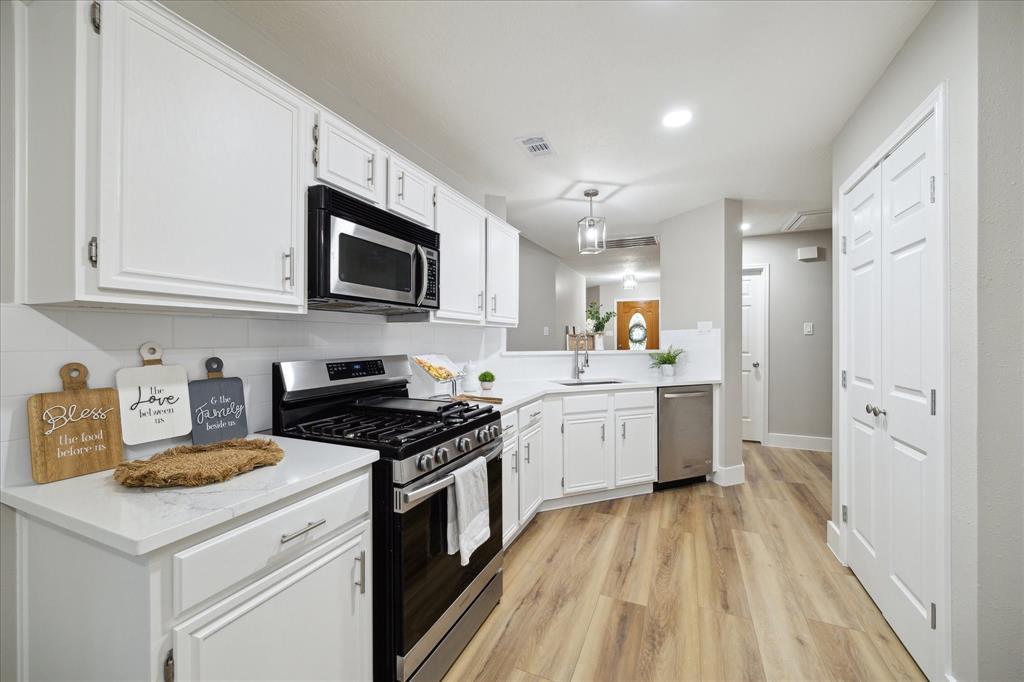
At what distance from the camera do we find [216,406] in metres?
1.50

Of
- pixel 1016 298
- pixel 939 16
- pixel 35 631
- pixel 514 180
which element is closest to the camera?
pixel 35 631

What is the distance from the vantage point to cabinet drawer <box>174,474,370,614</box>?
34.5 inches

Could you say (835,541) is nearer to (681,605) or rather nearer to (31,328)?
(681,605)

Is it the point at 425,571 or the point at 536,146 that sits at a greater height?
the point at 536,146

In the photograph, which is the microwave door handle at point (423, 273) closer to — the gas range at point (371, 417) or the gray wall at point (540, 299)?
the gas range at point (371, 417)

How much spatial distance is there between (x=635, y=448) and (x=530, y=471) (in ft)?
3.63

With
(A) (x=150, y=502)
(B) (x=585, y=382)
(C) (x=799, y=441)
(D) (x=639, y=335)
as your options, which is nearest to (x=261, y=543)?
(A) (x=150, y=502)

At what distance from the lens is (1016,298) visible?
1.32 m

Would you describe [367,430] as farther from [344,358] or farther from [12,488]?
[12,488]

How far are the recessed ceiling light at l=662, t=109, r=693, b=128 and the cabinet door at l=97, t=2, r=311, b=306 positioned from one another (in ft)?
6.26

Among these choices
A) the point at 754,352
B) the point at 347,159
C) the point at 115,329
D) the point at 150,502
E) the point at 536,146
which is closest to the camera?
the point at 150,502

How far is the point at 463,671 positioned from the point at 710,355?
10.7 ft

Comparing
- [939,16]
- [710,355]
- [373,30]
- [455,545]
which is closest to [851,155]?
[939,16]

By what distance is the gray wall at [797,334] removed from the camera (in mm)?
4828
